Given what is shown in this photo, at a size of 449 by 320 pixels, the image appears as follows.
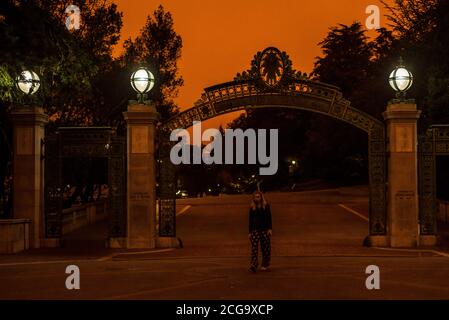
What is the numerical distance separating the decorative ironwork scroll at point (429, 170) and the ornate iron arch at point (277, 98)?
1.08 m

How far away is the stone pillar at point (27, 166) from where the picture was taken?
20109 mm

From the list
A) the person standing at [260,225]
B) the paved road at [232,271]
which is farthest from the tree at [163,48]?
the person standing at [260,225]

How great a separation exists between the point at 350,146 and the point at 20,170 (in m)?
48.6

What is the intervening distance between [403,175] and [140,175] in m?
6.94

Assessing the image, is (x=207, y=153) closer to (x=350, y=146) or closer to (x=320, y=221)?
(x=350, y=146)

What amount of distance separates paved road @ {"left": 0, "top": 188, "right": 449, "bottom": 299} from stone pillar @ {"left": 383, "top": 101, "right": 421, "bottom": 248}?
101 centimetres

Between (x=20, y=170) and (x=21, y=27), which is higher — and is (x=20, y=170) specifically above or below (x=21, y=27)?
below

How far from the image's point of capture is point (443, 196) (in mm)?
39469

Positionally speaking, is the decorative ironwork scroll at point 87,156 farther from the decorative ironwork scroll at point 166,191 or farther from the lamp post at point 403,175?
the lamp post at point 403,175

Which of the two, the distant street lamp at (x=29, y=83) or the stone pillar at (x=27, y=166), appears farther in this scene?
the stone pillar at (x=27, y=166)

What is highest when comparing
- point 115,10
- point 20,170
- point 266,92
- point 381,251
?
point 115,10

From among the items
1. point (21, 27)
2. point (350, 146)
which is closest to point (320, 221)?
point (21, 27)

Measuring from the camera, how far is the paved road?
38.1 feet

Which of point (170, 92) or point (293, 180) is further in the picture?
point (293, 180)
